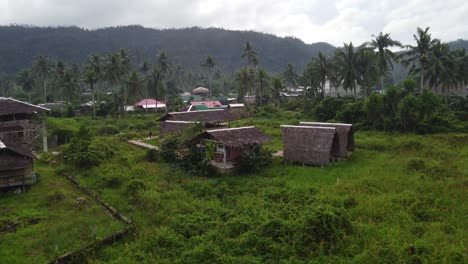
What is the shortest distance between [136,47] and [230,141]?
16763cm

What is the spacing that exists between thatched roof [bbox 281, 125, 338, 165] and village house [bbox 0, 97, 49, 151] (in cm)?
1713

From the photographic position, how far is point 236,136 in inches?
819

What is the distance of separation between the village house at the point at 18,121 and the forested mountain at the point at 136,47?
11788 cm

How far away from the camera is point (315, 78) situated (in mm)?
49125

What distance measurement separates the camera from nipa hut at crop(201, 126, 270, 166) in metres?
20.1

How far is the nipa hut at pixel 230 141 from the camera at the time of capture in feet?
66.0

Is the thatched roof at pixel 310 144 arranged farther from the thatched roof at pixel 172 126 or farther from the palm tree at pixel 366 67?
the palm tree at pixel 366 67

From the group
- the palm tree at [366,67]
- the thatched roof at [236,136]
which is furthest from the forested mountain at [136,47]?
the thatched roof at [236,136]

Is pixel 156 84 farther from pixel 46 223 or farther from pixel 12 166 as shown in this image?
pixel 46 223

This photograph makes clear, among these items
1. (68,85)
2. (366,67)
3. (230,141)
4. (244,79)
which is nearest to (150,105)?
(68,85)

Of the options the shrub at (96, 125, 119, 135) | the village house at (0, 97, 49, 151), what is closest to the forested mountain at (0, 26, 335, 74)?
the shrub at (96, 125, 119, 135)

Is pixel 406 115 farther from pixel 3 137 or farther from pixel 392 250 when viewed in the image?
pixel 3 137

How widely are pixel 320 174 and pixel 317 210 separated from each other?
23.4ft

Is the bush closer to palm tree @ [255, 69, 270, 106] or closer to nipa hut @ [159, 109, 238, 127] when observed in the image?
nipa hut @ [159, 109, 238, 127]
